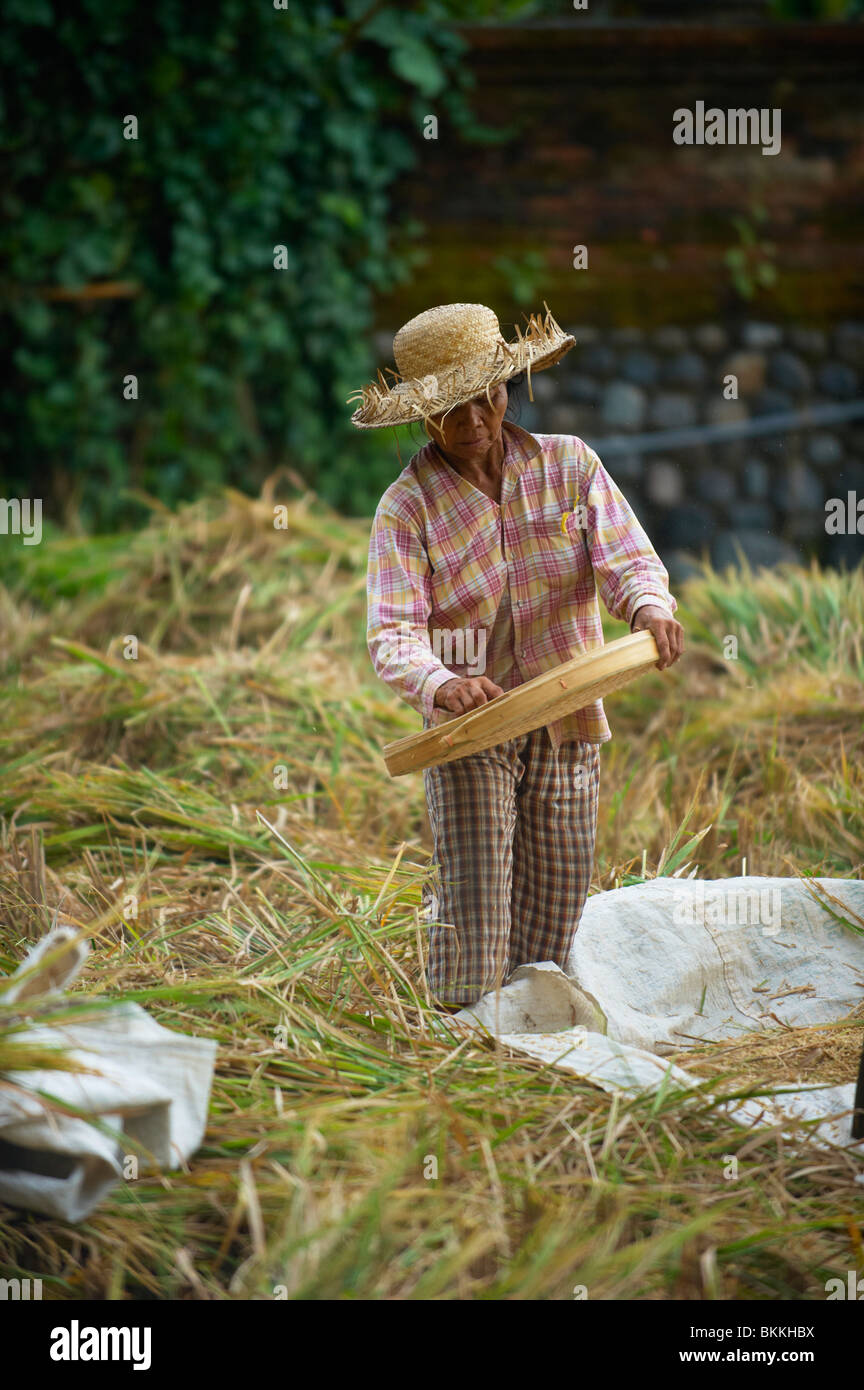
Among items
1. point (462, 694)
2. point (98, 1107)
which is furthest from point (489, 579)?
point (98, 1107)

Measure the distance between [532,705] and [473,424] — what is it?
0.52 meters

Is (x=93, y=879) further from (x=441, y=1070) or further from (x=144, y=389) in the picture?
(x=144, y=389)

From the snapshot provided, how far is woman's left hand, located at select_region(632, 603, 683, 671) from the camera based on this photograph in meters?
2.09

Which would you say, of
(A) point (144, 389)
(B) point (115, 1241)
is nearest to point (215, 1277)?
(B) point (115, 1241)

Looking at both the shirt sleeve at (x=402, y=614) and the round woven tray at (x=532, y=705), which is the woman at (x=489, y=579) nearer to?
the shirt sleeve at (x=402, y=614)

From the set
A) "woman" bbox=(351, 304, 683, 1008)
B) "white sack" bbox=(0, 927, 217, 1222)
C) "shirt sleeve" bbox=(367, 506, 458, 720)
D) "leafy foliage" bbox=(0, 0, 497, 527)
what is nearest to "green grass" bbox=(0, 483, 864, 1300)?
"white sack" bbox=(0, 927, 217, 1222)

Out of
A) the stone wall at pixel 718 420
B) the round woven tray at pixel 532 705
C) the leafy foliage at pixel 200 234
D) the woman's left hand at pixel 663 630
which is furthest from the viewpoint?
the stone wall at pixel 718 420

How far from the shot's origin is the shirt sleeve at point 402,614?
2094mm

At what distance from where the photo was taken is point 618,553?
226 cm

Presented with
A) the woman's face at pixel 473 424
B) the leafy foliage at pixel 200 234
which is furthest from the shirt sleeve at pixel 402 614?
the leafy foliage at pixel 200 234

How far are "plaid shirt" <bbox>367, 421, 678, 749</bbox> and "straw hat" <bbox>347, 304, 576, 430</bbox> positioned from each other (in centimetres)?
14

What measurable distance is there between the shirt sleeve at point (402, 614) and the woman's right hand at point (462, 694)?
0.02 meters

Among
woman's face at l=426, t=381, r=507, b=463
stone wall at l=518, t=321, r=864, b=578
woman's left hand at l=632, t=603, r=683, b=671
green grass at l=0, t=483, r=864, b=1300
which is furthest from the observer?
stone wall at l=518, t=321, r=864, b=578

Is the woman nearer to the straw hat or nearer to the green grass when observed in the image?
the straw hat
